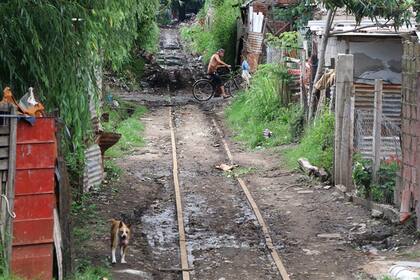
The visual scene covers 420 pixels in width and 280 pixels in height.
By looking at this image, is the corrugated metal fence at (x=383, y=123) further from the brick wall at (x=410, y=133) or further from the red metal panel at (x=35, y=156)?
the red metal panel at (x=35, y=156)

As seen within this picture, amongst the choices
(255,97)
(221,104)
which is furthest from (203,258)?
(221,104)

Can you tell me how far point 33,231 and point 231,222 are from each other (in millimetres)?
5176

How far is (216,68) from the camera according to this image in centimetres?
2761

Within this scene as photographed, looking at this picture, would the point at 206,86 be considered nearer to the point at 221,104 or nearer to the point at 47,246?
the point at 221,104

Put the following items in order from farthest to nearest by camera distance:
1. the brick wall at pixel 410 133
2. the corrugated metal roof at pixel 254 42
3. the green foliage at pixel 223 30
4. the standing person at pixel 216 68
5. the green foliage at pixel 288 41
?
1. the green foliage at pixel 223 30
2. the corrugated metal roof at pixel 254 42
3. the standing person at pixel 216 68
4. the green foliage at pixel 288 41
5. the brick wall at pixel 410 133

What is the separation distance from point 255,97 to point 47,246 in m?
15.9

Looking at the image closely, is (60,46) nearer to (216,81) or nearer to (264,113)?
(264,113)

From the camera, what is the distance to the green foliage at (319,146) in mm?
15523

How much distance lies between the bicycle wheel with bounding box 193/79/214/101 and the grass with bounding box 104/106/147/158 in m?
2.70

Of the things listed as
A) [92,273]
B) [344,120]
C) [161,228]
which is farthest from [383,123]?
[92,273]

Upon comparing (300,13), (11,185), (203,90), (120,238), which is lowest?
(120,238)

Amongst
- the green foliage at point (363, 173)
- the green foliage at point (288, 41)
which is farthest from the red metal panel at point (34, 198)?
the green foliage at point (288, 41)

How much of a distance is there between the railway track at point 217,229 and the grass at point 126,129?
4.25ft

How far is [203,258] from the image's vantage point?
396 inches
